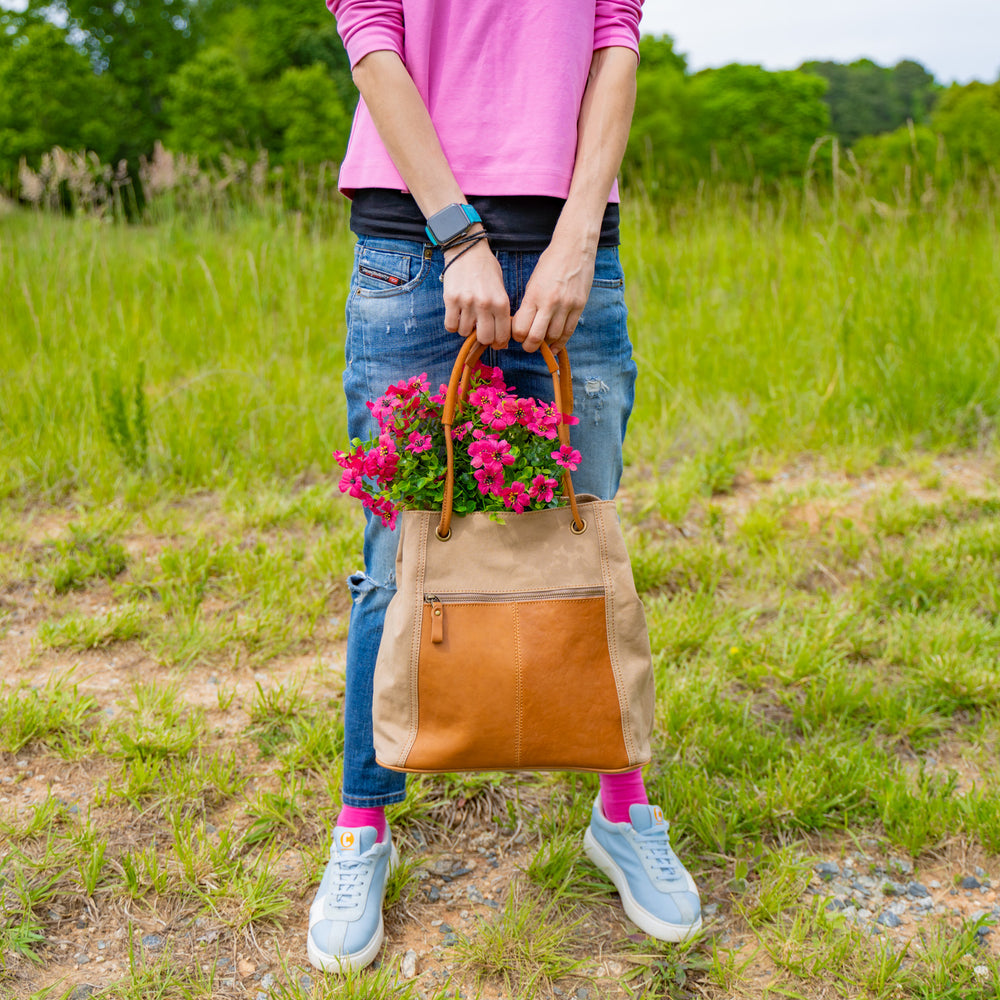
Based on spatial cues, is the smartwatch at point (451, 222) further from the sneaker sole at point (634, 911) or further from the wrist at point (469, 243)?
the sneaker sole at point (634, 911)

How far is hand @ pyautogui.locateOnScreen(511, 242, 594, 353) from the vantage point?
1.20 m

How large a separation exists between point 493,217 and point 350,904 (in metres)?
1.16

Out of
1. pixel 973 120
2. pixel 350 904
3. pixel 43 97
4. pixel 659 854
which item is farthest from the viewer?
pixel 973 120

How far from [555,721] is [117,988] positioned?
84cm

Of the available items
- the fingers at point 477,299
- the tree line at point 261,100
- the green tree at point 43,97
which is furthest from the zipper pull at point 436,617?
the green tree at point 43,97

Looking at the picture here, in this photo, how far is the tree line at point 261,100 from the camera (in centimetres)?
1099

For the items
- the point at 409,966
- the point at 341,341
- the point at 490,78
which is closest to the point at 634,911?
the point at 409,966

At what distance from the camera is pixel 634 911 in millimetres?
1470

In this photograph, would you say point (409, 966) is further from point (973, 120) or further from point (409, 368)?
point (973, 120)

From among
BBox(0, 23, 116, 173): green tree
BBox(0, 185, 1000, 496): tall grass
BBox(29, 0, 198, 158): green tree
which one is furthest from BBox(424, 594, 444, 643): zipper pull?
BBox(29, 0, 198, 158): green tree

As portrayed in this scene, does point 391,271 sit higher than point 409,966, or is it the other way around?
point 391,271

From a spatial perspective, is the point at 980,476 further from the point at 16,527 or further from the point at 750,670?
the point at 16,527

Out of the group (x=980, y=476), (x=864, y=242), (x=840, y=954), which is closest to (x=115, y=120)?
(x=864, y=242)

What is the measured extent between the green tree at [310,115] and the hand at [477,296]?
35.2 feet
